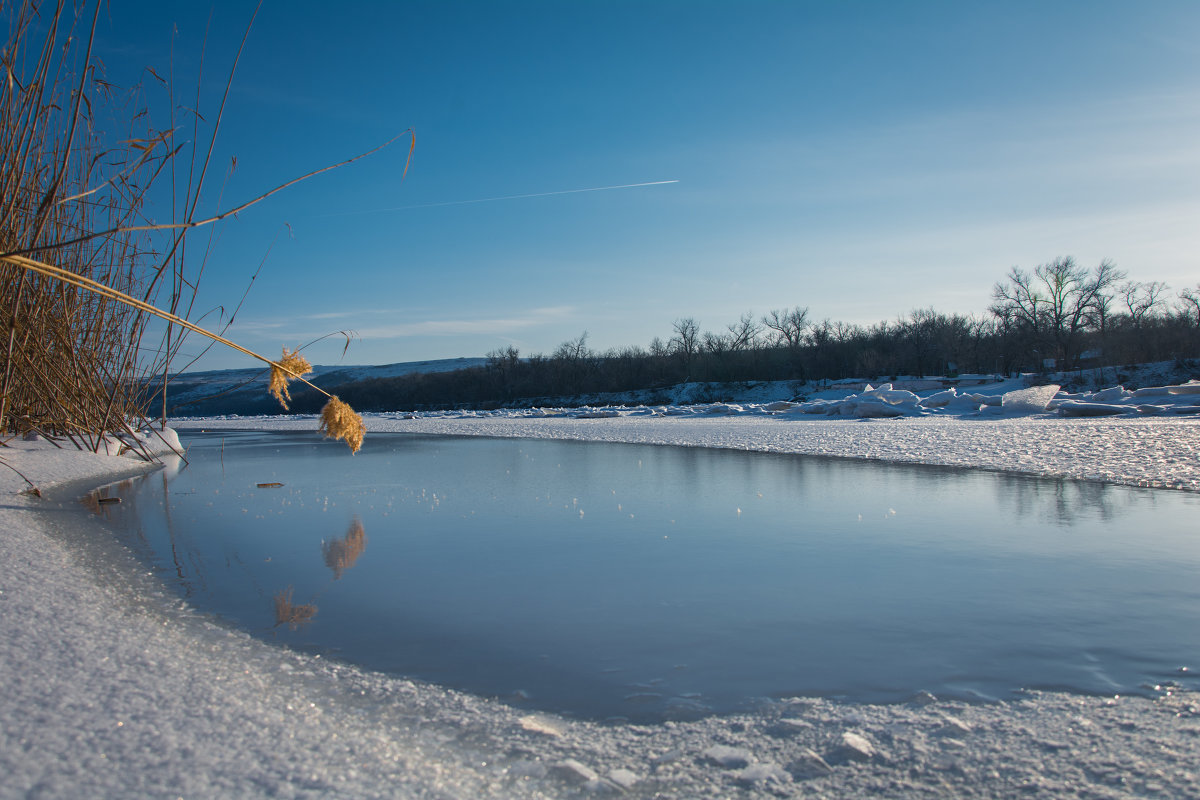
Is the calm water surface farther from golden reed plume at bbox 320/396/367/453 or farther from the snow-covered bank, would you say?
the snow-covered bank

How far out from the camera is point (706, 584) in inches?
115

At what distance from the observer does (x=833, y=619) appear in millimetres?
2480

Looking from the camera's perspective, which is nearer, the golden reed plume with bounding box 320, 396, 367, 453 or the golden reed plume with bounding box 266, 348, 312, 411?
the golden reed plume with bounding box 266, 348, 312, 411

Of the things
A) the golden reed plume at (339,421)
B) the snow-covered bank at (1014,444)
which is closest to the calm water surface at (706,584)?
the golden reed plume at (339,421)

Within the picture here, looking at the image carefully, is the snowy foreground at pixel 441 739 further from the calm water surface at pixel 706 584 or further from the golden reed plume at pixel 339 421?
the golden reed plume at pixel 339 421

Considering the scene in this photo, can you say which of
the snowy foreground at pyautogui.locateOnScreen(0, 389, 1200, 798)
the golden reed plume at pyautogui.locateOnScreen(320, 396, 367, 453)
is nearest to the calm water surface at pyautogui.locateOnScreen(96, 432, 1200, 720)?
the snowy foreground at pyautogui.locateOnScreen(0, 389, 1200, 798)

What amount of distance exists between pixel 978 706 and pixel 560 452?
818 cm

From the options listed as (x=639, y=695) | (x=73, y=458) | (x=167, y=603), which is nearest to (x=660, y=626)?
(x=639, y=695)

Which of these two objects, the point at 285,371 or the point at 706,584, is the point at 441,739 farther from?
the point at 706,584

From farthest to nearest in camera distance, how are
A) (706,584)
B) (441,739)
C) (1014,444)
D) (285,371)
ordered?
(1014,444) < (706,584) < (285,371) < (441,739)

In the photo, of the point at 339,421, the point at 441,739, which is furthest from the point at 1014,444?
the point at 441,739

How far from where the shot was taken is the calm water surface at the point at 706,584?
2.04 meters

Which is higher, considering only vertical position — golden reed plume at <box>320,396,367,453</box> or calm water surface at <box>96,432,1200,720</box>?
golden reed plume at <box>320,396,367,453</box>

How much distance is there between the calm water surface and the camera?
2035mm
